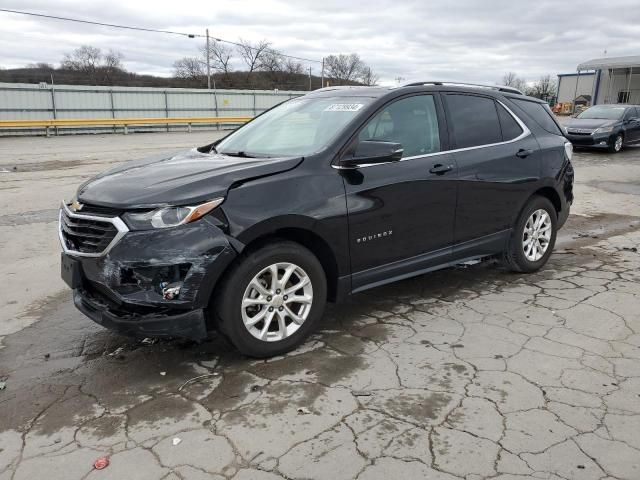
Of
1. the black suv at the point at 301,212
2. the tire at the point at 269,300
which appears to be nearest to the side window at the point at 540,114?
the black suv at the point at 301,212

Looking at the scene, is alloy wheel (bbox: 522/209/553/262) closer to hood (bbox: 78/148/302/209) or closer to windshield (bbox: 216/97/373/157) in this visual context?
windshield (bbox: 216/97/373/157)

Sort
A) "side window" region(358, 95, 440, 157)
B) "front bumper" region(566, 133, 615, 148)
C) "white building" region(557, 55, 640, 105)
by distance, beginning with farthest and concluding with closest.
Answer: "white building" region(557, 55, 640, 105) → "front bumper" region(566, 133, 615, 148) → "side window" region(358, 95, 440, 157)

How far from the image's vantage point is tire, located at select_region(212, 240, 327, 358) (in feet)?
11.2

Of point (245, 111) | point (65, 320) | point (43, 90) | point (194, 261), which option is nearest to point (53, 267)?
point (65, 320)

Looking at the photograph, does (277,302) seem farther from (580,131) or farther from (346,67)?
(346,67)

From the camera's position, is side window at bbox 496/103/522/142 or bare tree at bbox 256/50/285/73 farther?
bare tree at bbox 256/50/285/73

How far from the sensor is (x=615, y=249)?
6.60m

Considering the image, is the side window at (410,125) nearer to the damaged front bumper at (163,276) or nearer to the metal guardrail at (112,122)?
the damaged front bumper at (163,276)

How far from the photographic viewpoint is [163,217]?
3.27 metres

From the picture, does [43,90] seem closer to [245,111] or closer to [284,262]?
[245,111]

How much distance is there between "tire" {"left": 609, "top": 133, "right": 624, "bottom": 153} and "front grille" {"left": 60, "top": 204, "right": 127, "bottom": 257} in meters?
19.0

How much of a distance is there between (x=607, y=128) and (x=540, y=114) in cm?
1489

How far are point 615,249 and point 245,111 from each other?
28207 mm

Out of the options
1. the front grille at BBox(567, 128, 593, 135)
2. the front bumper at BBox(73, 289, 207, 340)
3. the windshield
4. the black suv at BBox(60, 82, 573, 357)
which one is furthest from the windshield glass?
the front bumper at BBox(73, 289, 207, 340)
